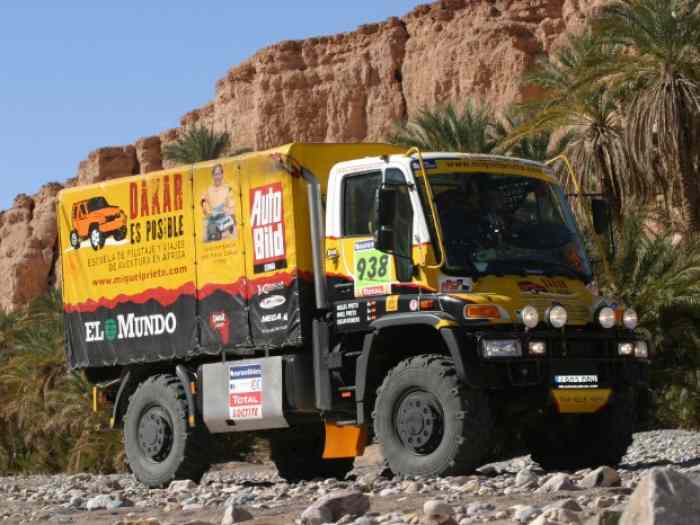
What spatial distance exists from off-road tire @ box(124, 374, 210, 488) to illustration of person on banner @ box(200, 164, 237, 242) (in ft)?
6.03

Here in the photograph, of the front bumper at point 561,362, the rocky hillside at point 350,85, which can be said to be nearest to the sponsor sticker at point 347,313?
the front bumper at point 561,362

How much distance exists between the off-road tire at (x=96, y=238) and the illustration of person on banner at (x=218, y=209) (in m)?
1.90

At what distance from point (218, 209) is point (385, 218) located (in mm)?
3040

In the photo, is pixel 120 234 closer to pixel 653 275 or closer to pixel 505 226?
pixel 505 226

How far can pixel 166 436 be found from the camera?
15.9m

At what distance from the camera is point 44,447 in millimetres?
38719

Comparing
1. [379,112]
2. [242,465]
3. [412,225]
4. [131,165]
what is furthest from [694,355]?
[131,165]

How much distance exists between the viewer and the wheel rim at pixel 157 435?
15.9m

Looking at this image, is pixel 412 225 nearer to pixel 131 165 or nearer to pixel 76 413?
pixel 76 413

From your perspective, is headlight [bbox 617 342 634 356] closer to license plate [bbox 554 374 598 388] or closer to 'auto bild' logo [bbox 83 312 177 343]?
license plate [bbox 554 374 598 388]

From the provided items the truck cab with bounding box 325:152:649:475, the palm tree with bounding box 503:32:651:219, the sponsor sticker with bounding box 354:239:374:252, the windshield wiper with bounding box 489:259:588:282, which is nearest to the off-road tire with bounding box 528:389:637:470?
the truck cab with bounding box 325:152:649:475

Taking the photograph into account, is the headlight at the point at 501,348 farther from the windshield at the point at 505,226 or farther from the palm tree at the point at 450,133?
the palm tree at the point at 450,133

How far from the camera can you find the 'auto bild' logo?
15977 mm

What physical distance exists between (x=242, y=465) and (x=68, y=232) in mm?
11007
